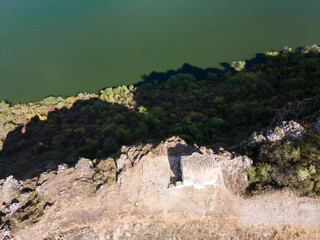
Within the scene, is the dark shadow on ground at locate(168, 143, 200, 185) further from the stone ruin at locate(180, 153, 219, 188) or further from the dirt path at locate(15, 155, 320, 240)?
the stone ruin at locate(180, 153, 219, 188)

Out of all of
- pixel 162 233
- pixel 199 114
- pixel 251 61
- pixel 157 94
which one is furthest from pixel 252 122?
pixel 251 61

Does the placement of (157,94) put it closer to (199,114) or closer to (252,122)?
(199,114)

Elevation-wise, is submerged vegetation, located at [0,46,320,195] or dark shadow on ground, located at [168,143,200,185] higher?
submerged vegetation, located at [0,46,320,195]

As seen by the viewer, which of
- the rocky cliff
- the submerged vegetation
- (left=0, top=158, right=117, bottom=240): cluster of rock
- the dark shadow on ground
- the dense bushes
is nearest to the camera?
the dense bushes

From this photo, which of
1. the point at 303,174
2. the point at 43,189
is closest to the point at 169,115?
the point at 43,189

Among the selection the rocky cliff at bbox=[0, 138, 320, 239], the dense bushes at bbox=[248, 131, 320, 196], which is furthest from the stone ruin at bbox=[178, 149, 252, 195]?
the dense bushes at bbox=[248, 131, 320, 196]

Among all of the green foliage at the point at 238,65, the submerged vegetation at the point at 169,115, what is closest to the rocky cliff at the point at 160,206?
the submerged vegetation at the point at 169,115

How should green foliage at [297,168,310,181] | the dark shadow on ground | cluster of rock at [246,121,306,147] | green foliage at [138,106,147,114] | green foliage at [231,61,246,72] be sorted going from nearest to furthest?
green foliage at [297,168,310,181] < the dark shadow on ground < cluster of rock at [246,121,306,147] < green foliage at [138,106,147,114] < green foliage at [231,61,246,72]
